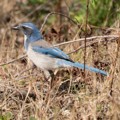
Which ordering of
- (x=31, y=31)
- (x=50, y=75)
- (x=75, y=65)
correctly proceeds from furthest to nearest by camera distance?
(x=31, y=31) < (x=50, y=75) < (x=75, y=65)

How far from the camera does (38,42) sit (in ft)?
21.5

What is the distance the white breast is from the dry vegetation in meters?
0.18

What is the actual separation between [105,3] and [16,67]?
1.54 metres

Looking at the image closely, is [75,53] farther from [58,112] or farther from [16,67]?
[58,112]

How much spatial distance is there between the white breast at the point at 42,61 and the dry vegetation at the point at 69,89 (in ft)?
0.59

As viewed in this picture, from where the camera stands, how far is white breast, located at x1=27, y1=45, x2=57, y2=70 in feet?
20.8

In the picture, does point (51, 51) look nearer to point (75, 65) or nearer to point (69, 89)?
point (75, 65)

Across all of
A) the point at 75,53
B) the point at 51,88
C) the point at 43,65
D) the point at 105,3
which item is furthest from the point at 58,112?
the point at 105,3

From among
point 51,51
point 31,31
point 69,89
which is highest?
point 31,31

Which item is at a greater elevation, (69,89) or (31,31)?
(31,31)

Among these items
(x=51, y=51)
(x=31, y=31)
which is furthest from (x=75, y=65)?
Result: (x=31, y=31)

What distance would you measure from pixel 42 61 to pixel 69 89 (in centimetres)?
58

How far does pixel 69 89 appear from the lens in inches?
234

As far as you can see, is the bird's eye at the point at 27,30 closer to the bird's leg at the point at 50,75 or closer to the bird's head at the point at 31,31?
the bird's head at the point at 31,31
